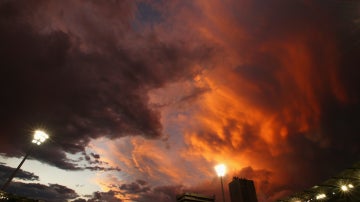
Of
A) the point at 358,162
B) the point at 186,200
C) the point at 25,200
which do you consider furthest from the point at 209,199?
the point at 25,200

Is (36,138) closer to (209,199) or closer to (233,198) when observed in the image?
(209,199)

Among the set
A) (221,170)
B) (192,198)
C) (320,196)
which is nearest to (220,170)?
(221,170)

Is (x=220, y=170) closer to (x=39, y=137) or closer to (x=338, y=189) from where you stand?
(x=39, y=137)

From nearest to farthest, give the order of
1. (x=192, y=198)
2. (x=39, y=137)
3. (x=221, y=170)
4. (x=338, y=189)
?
(x=192, y=198) < (x=221, y=170) < (x=39, y=137) < (x=338, y=189)

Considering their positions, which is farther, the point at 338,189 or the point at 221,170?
the point at 338,189

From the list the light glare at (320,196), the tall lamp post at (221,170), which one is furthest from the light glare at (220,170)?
the light glare at (320,196)

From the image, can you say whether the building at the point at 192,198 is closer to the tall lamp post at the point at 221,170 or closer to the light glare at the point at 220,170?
the tall lamp post at the point at 221,170

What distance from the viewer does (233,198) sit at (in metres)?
25.7

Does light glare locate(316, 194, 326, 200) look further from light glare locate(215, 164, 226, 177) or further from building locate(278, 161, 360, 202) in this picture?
light glare locate(215, 164, 226, 177)

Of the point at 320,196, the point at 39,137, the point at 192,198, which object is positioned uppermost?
the point at 39,137

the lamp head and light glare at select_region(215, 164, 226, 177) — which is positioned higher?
the lamp head

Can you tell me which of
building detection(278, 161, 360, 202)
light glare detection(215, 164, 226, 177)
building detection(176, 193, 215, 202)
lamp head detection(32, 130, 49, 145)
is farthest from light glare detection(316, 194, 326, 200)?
lamp head detection(32, 130, 49, 145)

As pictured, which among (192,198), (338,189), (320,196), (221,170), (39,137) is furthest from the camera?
(320,196)

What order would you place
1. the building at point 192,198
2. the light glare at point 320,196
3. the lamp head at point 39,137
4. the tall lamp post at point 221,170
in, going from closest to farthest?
1. the building at point 192,198
2. the tall lamp post at point 221,170
3. the lamp head at point 39,137
4. the light glare at point 320,196
